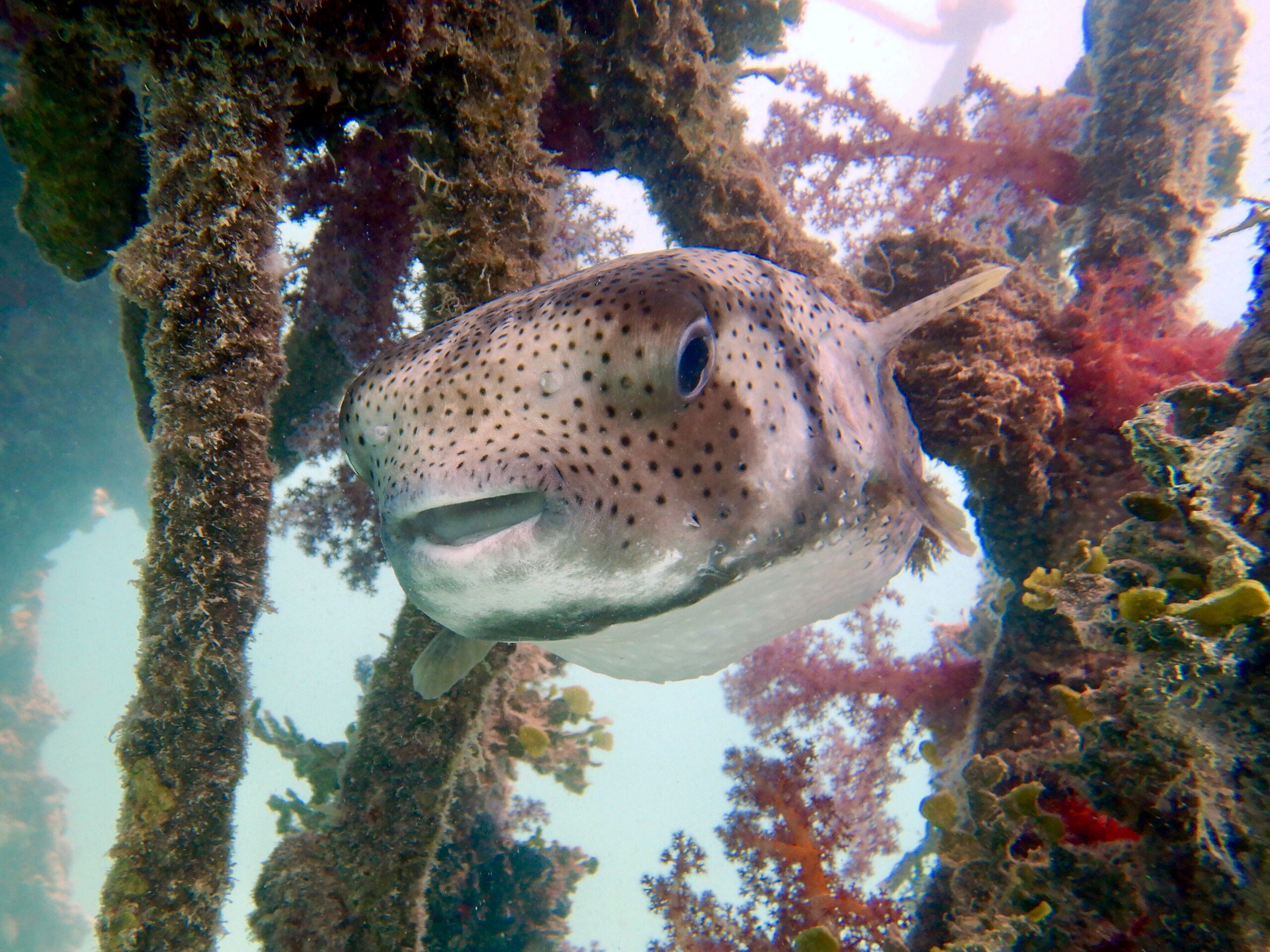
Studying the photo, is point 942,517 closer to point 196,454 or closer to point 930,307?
point 930,307

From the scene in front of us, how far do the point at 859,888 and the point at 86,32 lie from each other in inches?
228

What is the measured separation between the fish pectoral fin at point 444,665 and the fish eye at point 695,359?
130cm

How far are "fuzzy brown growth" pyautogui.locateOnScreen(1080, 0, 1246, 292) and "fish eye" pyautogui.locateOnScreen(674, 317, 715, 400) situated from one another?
4.96 meters

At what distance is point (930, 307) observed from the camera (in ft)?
8.18

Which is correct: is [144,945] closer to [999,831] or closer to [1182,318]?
[999,831]

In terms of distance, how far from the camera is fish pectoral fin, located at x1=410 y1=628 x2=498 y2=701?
2.21 m

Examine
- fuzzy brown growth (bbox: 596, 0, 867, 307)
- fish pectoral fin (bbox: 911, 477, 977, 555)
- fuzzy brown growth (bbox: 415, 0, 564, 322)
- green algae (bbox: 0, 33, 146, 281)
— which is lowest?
fish pectoral fin (bbox: 911, 477, 977, 555)

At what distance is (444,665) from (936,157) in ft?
21.7

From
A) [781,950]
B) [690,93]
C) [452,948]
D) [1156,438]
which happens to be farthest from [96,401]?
[1156,438]

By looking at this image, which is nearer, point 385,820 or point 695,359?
point 695,359

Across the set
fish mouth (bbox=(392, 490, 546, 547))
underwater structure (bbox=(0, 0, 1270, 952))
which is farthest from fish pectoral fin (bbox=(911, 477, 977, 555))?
fish mouth (bbox=(392, 490, 546, 547))

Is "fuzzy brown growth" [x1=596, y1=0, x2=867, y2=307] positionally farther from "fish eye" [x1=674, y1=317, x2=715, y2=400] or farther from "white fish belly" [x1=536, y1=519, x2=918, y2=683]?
"fish eye" [x1=674, y1=317, x2=715, y2=400]

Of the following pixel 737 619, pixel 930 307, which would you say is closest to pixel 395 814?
pixel 737 619

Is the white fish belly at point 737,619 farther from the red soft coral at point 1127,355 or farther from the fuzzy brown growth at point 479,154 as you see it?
the red soft coral at point 1127,355
